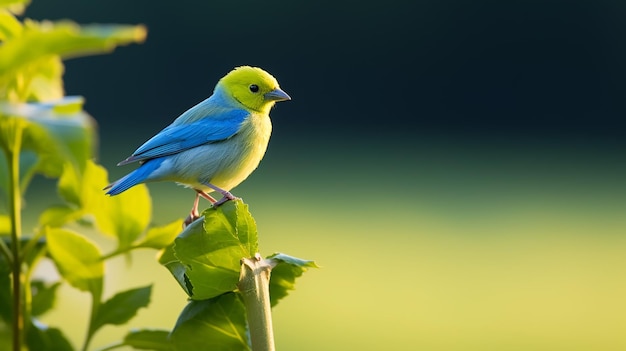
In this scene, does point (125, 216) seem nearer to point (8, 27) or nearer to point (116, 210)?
point (116, 210)

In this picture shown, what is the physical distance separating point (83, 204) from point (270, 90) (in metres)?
0.47

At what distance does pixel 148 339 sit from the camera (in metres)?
0.47

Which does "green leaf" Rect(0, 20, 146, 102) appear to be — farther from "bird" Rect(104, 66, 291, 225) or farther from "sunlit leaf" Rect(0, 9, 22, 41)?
"bird" Rect(104, 66, 291, 225)

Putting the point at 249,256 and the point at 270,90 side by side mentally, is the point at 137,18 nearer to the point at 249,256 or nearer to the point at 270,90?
the point at 270,90

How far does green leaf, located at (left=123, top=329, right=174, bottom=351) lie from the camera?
0.47 meters

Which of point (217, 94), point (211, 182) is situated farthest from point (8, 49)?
point (217, 94)

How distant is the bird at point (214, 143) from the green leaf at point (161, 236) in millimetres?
196

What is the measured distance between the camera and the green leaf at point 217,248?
40cm

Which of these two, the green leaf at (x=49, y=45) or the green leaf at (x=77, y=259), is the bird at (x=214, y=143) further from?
the green leaf at (x=49, y=45)

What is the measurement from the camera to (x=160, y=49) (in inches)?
209

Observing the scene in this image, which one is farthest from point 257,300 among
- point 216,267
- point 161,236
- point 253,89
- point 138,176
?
point 253,89

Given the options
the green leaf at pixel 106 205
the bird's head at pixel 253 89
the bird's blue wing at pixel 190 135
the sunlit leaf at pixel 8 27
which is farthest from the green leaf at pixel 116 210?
the bird's head at pixel 253 89

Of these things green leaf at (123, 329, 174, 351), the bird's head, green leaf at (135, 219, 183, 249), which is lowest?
green leaf at (123, 329, 174, 351)

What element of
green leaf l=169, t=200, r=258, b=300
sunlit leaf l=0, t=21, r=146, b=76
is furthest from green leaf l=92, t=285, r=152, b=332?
sunlit leaf l=0, t=21, r=146, b=76
